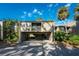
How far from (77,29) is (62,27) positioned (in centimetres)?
65

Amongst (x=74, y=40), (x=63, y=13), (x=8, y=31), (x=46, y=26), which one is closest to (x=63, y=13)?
(x=63, y=13)

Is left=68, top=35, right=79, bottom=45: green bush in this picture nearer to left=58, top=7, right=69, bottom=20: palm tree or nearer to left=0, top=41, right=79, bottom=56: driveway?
left=0, top=41, right=79, bottom=56: driveway

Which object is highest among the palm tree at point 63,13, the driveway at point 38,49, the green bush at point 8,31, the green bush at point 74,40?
the palm tree at point 63,13

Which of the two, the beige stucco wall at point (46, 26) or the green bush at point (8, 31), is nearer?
the green bush at point (8, 31)

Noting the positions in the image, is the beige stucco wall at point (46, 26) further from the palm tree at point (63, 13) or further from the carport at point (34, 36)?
the palm tree at point (63, 13)

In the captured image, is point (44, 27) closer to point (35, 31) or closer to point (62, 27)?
point (35, 31)

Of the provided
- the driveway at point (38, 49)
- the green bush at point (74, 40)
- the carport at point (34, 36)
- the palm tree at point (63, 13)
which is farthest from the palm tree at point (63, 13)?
the carport at point (34, 36)

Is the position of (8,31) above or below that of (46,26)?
below

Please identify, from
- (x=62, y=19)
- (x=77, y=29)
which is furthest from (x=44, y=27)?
(x=77, y=29)

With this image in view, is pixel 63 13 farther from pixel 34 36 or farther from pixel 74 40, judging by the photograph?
pixel 34 36

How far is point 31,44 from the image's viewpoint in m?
7.46

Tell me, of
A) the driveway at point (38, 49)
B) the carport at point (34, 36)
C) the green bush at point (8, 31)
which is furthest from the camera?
the carport at point (34, 36)

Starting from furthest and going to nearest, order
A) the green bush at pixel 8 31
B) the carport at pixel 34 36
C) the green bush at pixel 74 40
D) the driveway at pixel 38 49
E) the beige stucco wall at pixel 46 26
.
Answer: the beige stucco wall at pixel 46 26
the carport at pixel 34 36
the green bush at pixel 8 31
the driveway at pixel 38 49
the green bush at pixel 74 40

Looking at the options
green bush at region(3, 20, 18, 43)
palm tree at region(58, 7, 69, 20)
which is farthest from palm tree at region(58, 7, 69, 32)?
green bush at region(3, 20, 18, 43)
